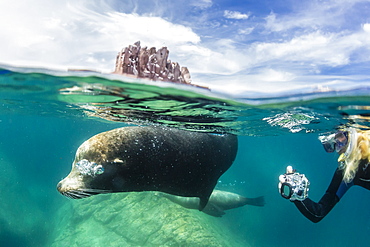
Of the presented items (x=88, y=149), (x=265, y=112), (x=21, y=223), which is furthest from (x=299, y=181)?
(x=21, y=223)

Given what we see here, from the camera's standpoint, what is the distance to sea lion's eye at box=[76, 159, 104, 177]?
4.24 metres

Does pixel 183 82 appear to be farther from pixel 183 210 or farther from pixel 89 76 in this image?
pixel 183 210

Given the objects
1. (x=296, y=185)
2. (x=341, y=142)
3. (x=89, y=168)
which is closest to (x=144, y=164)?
(x=89, y=168)

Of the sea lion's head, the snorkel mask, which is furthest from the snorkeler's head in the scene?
the sea lion's head

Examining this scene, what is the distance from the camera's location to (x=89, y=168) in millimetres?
4281

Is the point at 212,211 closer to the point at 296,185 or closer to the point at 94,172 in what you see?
the point at 296,185

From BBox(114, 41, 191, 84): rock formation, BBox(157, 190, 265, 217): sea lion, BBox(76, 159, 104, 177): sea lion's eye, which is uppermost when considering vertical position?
BBox(114, 41, 191, 84): rock formation

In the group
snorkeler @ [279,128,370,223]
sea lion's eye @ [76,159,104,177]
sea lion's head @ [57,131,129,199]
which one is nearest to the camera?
sea lion's head @ [57,131,129,199]

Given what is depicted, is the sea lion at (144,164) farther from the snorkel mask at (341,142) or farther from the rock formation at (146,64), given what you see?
the snorkel mask at (341,142)

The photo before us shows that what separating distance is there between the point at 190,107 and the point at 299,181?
4031 millimetres

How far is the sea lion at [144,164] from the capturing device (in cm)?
427

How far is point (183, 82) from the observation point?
629 cm

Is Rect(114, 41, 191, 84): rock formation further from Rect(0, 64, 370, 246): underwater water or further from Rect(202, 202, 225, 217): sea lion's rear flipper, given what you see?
Rect(202, 202, 225, 217): sea lion's rear flipper

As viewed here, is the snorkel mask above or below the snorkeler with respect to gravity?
above
